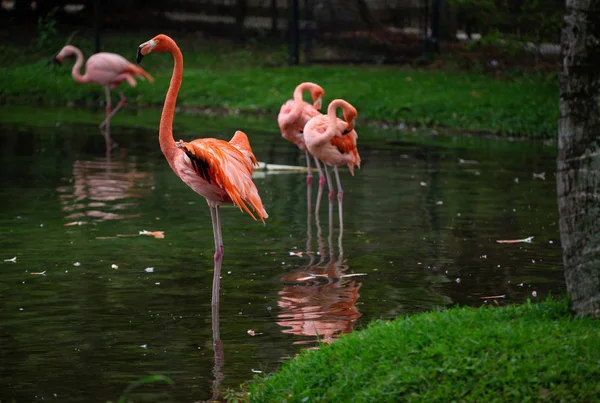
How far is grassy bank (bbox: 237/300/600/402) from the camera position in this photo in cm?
550

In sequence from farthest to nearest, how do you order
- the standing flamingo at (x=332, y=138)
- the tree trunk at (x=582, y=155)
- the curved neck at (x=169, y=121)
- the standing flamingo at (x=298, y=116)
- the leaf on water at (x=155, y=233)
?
the standing flamingo at (x=298, y=116), the standing flamingo at (x=332, y=138), the leaf on water at (x=155, y=233), the curved neck at (x=169, y=121), the tree trunk at (x=582, y=155)

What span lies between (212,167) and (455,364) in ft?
9.32

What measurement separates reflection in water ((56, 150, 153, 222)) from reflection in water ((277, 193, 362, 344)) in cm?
316

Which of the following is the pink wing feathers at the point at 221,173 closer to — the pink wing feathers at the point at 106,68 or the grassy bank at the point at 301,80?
the grassy bank at the point at 301,80

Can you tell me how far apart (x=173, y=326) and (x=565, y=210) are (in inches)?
115

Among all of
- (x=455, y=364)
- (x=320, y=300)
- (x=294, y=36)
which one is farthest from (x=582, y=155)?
(x=294, y=36)

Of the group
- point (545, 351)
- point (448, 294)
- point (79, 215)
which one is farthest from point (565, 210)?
point (79, 215)

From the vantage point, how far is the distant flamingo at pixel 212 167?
7855 millimetres

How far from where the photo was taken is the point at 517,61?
26.3 meters

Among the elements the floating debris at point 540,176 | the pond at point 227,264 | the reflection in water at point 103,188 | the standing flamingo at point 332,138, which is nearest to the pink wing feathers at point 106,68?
the reflection in water at point 103,188

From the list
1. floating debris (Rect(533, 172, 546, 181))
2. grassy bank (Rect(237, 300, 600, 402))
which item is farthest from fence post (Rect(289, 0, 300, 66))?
grassy bank (Rect(237, 300, 600, 402))

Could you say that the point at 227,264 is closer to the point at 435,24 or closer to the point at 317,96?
the point at 317,96

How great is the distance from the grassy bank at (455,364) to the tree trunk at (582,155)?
10.0 inches

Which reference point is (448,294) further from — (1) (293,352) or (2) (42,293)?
(2) (42,293)
